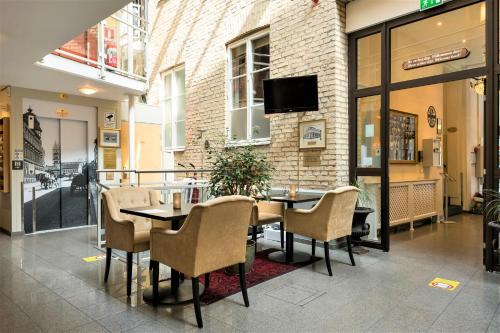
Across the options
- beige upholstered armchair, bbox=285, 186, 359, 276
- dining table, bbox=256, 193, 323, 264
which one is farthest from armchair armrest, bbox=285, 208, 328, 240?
dining table, bbox=256, 193, 323, 264

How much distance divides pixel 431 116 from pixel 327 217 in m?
4.96

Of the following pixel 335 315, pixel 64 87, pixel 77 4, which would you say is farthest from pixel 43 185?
pixel 335 315

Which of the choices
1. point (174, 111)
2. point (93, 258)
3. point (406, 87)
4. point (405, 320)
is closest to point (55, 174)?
point (93, 258)

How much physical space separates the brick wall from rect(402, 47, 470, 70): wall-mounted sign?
90 cm

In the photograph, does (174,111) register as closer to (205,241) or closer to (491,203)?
(205,241)

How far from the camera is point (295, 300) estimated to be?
10.6 feet

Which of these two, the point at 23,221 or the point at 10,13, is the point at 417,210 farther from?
the point at 23,221

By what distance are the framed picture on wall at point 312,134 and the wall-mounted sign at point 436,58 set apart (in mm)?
1357

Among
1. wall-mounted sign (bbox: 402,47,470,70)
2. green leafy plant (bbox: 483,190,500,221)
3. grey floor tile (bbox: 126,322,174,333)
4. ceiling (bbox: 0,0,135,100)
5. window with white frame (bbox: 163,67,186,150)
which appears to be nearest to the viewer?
grey floor tile (bbox: 126,322,174,333)

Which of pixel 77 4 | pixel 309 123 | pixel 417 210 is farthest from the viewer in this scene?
pixel 417 210

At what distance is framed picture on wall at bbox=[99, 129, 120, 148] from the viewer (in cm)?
726

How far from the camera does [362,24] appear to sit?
505 centimetres

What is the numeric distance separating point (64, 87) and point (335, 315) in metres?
5.87

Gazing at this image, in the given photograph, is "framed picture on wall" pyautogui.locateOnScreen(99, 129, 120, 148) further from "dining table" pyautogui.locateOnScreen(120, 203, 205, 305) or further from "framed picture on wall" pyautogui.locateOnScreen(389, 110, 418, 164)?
"framed picture on wall" pyautogui.locateOnScreen(389, 110, 418, 164)
